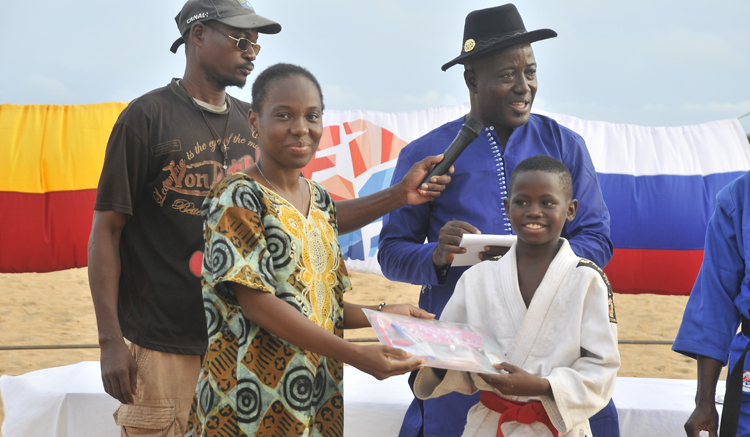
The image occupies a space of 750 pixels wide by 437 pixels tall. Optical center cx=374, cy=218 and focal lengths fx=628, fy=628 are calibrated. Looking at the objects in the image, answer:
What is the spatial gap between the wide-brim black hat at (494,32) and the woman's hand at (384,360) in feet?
3.96

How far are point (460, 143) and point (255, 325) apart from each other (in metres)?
0.91

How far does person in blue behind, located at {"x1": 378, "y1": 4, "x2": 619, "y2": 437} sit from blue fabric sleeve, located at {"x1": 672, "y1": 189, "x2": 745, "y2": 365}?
0.31m

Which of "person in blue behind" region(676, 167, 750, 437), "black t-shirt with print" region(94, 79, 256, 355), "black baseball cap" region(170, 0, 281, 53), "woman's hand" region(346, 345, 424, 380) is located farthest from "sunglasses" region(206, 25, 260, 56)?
"person in blue behind" region(676, 167, 750, 437)

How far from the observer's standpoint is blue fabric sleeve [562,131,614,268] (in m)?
2.05

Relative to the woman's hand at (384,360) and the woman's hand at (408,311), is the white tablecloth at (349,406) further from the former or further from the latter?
the woman's hand at (384,360)

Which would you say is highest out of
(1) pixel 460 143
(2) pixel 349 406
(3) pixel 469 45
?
(3) pixel 469 45

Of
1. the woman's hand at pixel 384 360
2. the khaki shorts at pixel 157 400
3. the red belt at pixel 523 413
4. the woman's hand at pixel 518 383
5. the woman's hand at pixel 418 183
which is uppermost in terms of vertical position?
the woman's hand at pixel 418 183

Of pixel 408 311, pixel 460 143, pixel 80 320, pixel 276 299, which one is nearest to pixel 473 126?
pixel 460 143

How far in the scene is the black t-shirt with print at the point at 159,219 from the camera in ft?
7.36

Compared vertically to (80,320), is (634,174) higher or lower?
higher

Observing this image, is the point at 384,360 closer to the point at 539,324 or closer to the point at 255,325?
the point at 255,325

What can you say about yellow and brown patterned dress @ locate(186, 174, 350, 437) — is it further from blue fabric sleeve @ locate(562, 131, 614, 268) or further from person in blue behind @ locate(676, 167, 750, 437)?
person in blue behind @ locate(676, 167, 750, 437)

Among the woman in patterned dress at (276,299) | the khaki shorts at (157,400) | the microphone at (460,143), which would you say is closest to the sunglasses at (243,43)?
the woman in patterned dress at (276,299)

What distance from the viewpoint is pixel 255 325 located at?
1626 mm
